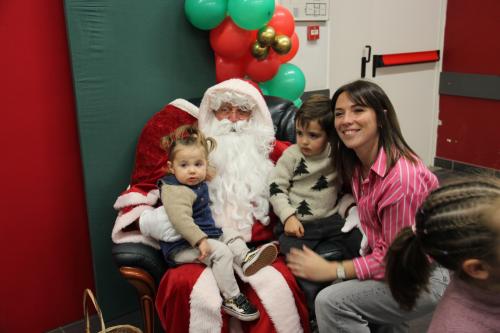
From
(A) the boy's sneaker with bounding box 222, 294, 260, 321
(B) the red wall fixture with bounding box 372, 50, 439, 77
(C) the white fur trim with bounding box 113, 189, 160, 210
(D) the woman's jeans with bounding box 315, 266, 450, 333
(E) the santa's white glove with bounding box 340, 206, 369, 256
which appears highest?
(B) the red wall fixture with bounding box 372, 50, 439, 77

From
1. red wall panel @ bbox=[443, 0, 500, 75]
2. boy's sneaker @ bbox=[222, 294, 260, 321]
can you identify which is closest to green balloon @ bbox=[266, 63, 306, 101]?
boy's sneaker @ bbox=[222, 294, 260, 321]

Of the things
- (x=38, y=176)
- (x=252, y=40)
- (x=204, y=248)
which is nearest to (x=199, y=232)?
(x=204, y=248)

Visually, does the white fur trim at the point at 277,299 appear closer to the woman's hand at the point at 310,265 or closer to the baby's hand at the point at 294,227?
the woman's hand at the point at 310,265

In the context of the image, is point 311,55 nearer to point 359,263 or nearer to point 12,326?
point 359,263

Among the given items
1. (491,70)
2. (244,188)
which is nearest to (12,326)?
(244,188)

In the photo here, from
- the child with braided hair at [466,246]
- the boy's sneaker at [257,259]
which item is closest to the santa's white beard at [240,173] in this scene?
the boy's sneaker at [257,259]

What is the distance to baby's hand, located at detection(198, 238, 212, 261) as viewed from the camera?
1.79m

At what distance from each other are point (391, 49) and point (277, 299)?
10.3 feet

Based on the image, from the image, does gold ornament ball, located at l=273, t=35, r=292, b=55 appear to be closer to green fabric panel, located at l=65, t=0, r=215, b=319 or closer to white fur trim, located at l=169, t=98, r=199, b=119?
green fabric panel, located at l=65, t=0, r=215, b=319

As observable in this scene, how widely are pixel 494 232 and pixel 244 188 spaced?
4.30 ft

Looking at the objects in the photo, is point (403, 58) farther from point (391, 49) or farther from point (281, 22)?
point (281, 22)

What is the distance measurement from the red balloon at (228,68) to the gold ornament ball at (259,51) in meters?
0.12

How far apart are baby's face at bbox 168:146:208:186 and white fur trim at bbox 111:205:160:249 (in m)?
0.28

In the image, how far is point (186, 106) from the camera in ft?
7.92
